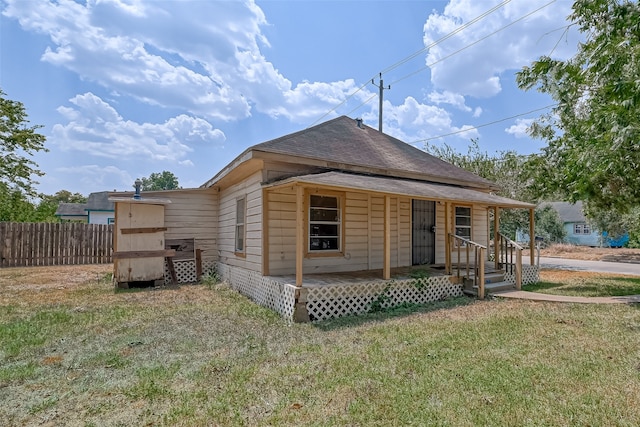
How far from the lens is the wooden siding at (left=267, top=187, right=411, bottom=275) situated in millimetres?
7207

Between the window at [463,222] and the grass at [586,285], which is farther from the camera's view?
the window at [463,222]

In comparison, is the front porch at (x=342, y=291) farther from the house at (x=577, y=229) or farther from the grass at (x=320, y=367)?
the house at (x=577, y=229)

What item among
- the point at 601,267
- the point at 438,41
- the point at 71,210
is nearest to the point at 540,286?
the point at 601,267

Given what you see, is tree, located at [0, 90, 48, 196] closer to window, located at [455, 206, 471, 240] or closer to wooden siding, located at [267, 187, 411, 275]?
wooden siding, located at [267, 187, 411, 275]

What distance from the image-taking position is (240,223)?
8891 mm

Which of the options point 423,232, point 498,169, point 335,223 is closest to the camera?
point 335,223

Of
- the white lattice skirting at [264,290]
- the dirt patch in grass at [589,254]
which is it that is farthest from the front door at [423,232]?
the dirt patch in grass at [589,254]

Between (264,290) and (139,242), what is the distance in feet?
14.0

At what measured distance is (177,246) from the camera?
10.4 m

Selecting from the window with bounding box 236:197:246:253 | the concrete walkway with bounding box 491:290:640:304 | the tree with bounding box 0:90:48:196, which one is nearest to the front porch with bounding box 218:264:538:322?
the window with bounding box 236:197:246:253

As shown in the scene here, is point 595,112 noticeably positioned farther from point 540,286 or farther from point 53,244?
point 53,244

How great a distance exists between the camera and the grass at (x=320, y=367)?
9.12ft

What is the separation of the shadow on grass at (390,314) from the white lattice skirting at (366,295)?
0.16m

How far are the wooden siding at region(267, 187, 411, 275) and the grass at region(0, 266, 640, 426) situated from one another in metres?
1.46
